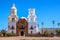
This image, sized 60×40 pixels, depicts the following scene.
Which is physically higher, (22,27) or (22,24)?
(22,24)

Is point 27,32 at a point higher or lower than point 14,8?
lower

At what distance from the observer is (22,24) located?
72.4 meters

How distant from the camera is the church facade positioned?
71.8 metres

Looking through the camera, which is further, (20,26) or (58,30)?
(20,26)

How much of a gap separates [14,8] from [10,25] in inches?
244

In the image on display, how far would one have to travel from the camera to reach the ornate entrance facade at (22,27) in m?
71.9

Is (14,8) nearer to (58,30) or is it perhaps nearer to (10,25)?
(10,25)

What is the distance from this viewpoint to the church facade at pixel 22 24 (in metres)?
71.8

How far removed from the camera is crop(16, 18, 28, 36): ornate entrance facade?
7190 cm

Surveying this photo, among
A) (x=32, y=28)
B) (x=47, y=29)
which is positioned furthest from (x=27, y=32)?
(x=47, y=29)

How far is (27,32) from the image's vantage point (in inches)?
2820

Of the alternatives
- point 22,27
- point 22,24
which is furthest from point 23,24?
point 22,27

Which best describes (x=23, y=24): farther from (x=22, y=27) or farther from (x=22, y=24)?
(x=22, y=27)

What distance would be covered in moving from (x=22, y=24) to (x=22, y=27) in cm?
106
